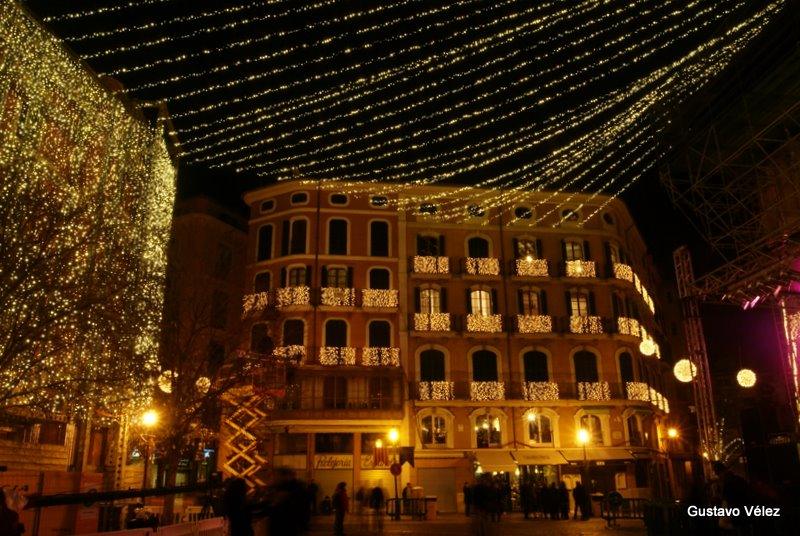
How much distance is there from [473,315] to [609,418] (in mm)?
7347

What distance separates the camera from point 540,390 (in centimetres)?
2895

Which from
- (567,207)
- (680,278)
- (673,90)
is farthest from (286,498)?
(567,207)

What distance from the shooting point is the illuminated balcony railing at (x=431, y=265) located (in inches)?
1183

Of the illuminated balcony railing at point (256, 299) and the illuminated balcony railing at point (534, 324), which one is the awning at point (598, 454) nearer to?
the illuminated balcony railing at point (534, 324)

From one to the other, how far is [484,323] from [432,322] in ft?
7.64

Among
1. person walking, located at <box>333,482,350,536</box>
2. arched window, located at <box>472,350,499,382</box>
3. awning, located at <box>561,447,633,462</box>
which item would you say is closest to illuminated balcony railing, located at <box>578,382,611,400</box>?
awning, located at <box>561,447,633,462</box>

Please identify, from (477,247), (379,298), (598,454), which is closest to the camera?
(598,454)

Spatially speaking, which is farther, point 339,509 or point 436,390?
point 436,390

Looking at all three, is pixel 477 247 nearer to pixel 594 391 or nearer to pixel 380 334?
pixel 380 334

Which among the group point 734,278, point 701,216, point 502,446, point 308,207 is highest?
point 308,207

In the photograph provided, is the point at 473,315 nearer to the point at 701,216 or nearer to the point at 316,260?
the point at 316,260

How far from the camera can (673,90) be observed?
1727 cm

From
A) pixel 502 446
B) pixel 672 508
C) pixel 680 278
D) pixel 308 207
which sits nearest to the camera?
pixel 672 508

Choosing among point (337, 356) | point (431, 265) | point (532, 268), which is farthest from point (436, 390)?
point (532, 268)
